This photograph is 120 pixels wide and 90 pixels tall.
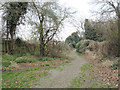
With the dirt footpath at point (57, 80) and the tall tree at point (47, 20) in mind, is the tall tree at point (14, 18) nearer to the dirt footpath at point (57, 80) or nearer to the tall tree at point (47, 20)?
the tall tree at point (47, 20)

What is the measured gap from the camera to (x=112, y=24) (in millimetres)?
5367

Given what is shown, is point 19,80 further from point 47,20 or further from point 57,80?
point 47,20

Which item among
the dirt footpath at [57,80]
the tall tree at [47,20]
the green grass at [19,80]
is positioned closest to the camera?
the dirt footpath at [57,80]

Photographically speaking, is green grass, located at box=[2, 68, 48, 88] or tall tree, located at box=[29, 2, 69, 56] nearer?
green grass, located at box=[2, 68, 48, 88]

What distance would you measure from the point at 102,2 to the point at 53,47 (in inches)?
329

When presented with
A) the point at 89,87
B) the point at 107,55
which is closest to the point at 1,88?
the point at 89,87

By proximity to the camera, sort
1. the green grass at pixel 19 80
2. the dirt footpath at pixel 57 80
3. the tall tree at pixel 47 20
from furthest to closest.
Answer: the tall tree at pixel 47 20 → the green grass at pixel 19 80 → the dirt footpath at pixel 57 80

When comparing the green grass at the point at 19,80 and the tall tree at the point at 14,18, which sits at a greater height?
the tall tree at the point at 14,18

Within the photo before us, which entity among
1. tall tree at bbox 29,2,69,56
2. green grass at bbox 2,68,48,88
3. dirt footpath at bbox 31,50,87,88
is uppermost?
tall tree at bbox 29,2,69,56

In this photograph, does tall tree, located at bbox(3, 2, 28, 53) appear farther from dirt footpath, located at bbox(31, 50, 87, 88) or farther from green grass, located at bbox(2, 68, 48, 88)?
dirt footpath, located at bbox(31, 50, 87, 88)

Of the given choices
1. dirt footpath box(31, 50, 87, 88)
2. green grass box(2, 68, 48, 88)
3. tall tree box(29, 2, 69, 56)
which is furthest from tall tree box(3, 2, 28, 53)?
dirt footpath box(31, 50, 87, 88)

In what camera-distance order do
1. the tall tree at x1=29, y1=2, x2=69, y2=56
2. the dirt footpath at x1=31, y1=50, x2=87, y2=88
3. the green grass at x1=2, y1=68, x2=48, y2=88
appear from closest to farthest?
the dirt footpath at x1=31, y1=50, x2=87, y2=88
the green grass at x1=2, y1=68, x2=48, y2=88
the tall tree at x1=29, y1=2, x2=69, y2=56

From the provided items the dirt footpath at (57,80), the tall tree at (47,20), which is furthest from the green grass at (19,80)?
the tall tree at (47,20)

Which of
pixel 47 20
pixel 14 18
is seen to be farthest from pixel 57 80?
pixel 14 18
